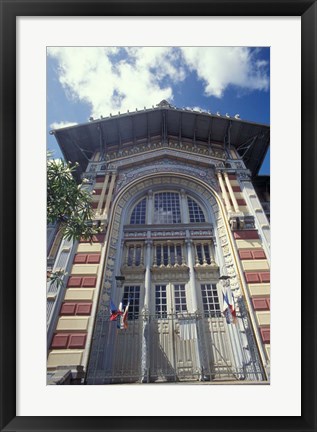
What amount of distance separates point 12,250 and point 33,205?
0.98 m

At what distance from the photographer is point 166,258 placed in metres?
10.7

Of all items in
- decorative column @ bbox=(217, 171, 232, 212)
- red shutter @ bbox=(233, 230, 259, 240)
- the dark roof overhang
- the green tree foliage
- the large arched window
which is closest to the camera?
the green tree foliage

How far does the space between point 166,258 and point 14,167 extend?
7.28 meters

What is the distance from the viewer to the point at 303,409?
387 centimetres

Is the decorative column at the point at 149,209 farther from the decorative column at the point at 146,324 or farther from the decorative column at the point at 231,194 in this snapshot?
the decorative column at the point at 231,194

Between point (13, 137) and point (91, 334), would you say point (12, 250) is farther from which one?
point (91, 334)

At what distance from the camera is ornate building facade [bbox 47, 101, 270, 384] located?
777cm

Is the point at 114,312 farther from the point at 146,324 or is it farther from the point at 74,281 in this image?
the point at 74,281

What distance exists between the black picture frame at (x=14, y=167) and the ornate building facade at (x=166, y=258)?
184cm

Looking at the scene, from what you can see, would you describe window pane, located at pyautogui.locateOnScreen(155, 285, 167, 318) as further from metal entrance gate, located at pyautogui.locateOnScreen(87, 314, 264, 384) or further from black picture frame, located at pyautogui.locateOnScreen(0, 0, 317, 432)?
black picture frame, located at pyautogui.locateOnScreen(0, 0, 317, 432)

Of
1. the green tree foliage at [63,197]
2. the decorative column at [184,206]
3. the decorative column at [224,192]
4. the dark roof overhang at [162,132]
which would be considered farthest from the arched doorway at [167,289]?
the dark roof overhang at [162,132]

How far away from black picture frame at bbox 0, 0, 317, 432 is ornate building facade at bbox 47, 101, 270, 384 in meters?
1.84

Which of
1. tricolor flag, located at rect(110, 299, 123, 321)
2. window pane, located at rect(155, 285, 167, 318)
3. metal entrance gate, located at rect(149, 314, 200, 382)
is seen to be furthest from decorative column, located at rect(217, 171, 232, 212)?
tricolor flag, located at rect(110, 299, 123, 321)

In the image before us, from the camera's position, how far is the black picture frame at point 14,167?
152 inches
